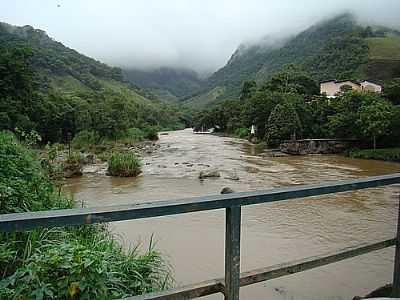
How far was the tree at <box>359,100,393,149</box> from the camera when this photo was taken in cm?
2442

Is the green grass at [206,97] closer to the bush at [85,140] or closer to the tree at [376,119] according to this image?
the bush at [85,140]

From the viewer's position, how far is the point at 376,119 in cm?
2459

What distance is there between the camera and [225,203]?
1776 mm

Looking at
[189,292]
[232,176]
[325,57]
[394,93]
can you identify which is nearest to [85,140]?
[232,176]

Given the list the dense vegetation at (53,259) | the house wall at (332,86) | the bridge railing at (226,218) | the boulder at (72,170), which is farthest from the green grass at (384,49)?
the bridge railing at (226,218)

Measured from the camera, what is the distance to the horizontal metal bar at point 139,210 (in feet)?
4.55

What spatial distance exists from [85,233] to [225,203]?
12.7 ft

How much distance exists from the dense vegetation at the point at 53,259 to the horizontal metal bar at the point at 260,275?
652 millimetres

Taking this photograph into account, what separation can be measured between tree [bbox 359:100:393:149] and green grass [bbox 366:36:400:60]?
151 feet

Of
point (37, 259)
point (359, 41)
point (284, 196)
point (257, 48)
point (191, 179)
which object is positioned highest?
point (257, 48)

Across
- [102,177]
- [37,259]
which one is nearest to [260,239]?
[37,259]

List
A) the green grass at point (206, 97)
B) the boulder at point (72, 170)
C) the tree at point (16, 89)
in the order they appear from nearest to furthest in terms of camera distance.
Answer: the boulder at point (72, 170) → the tree at point (16, 89) → the green grass at point (206, 97)

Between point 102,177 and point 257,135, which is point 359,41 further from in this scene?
point 102,177

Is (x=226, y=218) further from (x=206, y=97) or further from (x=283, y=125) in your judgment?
(x=206, y=97)
